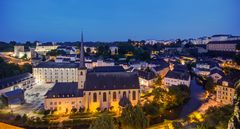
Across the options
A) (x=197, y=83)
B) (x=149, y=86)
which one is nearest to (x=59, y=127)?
(x=149, y=86)

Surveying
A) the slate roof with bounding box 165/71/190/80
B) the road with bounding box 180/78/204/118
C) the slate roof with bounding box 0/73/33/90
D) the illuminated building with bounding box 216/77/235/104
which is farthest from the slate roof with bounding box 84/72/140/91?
the slate roof with bounding box 0/73/33/90

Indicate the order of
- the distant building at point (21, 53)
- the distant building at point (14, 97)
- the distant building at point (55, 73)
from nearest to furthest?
the distant building at point (14, 97)
the distant building at point (55, 73)
the distant building at point (21, 53)

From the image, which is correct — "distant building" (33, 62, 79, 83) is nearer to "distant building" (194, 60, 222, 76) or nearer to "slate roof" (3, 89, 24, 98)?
"slate roof" (3, 89, 24, 98)

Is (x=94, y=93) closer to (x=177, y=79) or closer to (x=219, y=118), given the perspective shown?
(x=219, y=118)

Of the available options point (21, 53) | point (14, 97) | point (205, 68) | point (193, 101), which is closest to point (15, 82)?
point (14, 97)

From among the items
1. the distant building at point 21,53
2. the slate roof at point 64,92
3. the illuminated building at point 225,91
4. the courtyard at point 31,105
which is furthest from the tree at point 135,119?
the distant building at point 21,53

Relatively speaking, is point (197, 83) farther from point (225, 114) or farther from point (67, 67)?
point (67, 67)

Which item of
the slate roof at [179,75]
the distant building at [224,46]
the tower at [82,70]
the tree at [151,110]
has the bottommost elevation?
the tree at [151,110]

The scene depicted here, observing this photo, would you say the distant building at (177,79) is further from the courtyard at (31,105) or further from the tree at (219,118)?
the courtyard at (31,105)
